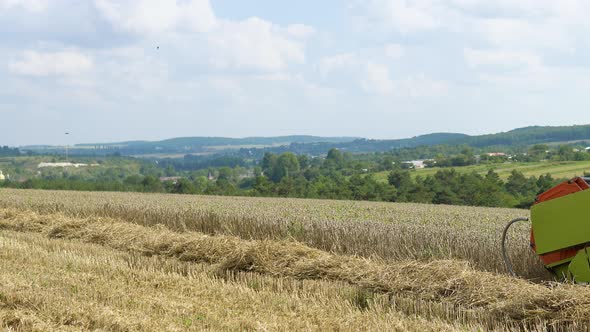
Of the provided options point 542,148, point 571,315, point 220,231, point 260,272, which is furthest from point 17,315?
point 542,148

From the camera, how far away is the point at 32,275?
938 cm

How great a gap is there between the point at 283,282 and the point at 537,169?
181 ft

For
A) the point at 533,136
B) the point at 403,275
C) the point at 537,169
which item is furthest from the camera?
→ the point at 533,136

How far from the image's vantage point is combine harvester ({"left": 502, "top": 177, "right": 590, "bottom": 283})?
735 centimetres

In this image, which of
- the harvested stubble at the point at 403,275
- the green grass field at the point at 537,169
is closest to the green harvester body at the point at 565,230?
the harvested stubble at the point at 403,275

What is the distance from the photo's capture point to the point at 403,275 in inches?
345

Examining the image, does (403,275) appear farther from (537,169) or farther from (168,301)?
(537,169)

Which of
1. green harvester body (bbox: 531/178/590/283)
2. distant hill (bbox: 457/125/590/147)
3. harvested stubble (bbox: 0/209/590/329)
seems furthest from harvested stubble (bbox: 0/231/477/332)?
distant hill (bbox: 457/125/590/147)

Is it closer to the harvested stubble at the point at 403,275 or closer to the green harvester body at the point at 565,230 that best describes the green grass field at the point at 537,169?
the harvested stubble at the point at 403,275

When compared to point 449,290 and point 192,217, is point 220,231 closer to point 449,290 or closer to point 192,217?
point 192,217

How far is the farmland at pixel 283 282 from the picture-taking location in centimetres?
683

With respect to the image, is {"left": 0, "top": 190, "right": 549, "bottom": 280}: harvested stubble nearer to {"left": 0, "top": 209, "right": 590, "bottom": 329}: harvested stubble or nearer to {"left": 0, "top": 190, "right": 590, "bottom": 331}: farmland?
{"left": 0, "top": 190, "right": 590, "bottom": 331}: farmland

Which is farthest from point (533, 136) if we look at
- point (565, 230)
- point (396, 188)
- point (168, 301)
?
point (168, 301)

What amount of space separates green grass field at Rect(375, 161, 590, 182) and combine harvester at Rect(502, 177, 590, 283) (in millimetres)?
47276
